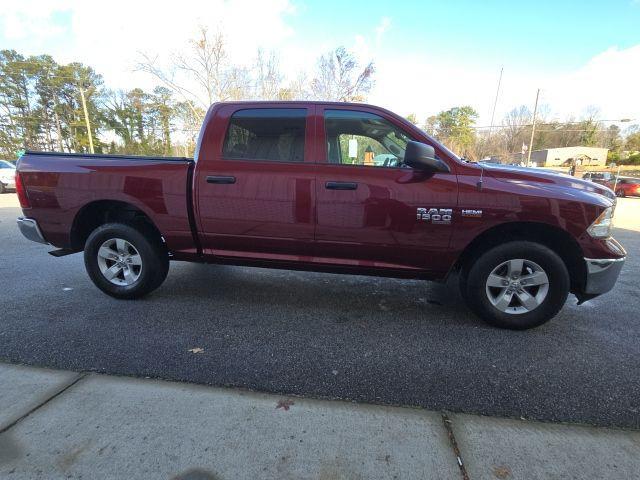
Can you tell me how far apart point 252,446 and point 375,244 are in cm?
192

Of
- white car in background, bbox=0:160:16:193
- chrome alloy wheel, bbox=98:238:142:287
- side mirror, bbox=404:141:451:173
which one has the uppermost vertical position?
side mirror, bbox=404:141:451:173

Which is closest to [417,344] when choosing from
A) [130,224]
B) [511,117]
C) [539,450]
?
[539,450]

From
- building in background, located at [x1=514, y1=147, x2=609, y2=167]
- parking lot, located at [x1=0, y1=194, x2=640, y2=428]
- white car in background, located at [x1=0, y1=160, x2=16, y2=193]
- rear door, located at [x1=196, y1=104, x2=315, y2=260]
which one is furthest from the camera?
building in background, located at [x1=514, y1=147, x2=609, y2=167]

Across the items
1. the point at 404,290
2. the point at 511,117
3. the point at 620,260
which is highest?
the point at 511,117

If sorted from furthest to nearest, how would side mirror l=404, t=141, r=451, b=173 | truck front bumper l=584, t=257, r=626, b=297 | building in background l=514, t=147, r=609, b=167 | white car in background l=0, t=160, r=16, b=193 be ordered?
building in background l=514, t=147, r=609, b=167 < white car in background l=0, t=160, r=16, b=193 < truck front bumper l=584, t=257, r=626, b=297 < side mirror l=404, t=141, r=451, b=173

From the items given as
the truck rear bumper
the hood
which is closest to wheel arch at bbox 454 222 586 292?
the hood

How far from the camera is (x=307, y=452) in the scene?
73.2 inches

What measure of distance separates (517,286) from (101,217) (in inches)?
165

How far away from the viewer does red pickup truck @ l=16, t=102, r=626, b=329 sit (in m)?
3.05

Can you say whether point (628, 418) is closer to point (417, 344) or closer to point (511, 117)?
point (417, 344)

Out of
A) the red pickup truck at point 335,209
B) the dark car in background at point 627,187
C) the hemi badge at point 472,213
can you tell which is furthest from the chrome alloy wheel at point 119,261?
the dark car in background at point 627,187

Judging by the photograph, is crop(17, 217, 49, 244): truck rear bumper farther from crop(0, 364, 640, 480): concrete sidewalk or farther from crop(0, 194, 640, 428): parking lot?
crop(0, 364, 640, 480): concrete sidewalk

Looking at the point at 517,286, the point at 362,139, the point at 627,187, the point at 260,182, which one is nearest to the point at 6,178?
the point at 260,182

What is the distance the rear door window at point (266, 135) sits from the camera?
11.0ft
